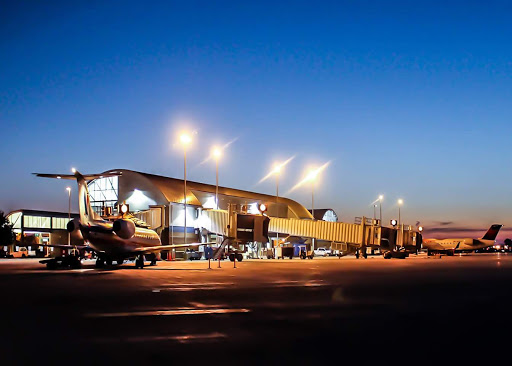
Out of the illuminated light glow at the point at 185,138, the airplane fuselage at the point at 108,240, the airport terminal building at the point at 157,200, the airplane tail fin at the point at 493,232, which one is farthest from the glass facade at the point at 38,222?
the airplane tail fin at the point at 493,232

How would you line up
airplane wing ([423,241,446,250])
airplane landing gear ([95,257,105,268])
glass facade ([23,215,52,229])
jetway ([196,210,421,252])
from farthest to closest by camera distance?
glass facade ([23,215,52,229]), airplane wing ([423,241,446,250]), jetway ([196,210,421,252]), airplane landing gear ([95,257,105,268])

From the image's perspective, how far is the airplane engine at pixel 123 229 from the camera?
4412 cm

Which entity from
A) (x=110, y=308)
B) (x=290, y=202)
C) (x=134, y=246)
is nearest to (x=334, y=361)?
(x=110, y=308)

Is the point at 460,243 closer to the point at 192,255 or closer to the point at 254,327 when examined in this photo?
the point at 192,255

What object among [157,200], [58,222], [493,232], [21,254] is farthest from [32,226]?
[493,232]

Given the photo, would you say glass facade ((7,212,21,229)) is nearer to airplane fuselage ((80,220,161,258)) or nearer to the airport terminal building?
the airport terminal building

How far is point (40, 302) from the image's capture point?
743 inches

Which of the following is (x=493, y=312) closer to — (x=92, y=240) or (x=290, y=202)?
(x=92, y=240)

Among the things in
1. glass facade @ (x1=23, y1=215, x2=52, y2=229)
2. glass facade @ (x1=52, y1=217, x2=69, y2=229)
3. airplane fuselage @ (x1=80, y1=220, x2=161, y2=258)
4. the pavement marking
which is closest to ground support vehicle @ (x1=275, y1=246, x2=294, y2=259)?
airplane fuselage @ (x1=80, y1=220, x2=161, y2=258)

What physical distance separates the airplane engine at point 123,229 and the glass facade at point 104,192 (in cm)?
4396

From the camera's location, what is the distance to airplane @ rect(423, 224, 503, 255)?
11082cm

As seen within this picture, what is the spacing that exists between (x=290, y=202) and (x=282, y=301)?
115 meters

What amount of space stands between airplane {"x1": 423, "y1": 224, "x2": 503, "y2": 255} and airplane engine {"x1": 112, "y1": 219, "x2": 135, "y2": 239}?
75375 millimetres

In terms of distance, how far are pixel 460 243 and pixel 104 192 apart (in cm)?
7492
